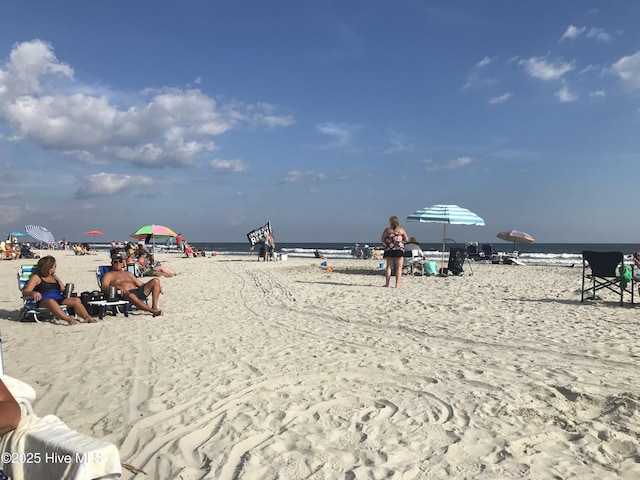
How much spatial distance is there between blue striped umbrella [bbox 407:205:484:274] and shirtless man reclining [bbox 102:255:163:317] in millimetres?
7623

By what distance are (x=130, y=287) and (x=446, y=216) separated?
27.9ft

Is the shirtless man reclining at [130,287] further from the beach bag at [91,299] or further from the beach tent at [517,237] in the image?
the beach tent at [517,237]

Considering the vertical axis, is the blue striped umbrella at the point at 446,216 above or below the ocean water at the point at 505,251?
above

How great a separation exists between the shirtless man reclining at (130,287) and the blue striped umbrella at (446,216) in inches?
300

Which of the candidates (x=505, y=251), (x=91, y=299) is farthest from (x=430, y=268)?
(x=505, y=251)

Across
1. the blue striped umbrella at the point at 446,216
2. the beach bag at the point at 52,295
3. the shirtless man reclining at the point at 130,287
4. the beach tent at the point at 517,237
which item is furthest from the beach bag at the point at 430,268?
the beach tent at the point at 517,237

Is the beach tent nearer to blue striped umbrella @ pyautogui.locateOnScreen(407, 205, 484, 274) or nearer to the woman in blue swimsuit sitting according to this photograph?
blue striped umbrella @ pyautogui.locateOnScreen(407, 205, 484, 274)

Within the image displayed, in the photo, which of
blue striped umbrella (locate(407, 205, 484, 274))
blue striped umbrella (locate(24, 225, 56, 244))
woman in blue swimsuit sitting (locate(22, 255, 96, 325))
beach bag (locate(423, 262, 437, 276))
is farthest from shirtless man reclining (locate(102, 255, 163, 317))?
blue striped umbrella (locate(24, 225, 56, 244))

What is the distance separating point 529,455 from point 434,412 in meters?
0.73

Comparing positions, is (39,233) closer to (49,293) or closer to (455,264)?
(49,293)

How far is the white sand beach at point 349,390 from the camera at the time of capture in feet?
8.62

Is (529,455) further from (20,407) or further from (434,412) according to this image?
(20,407)

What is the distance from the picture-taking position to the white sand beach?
2.63 metres

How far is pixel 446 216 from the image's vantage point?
12438mm
